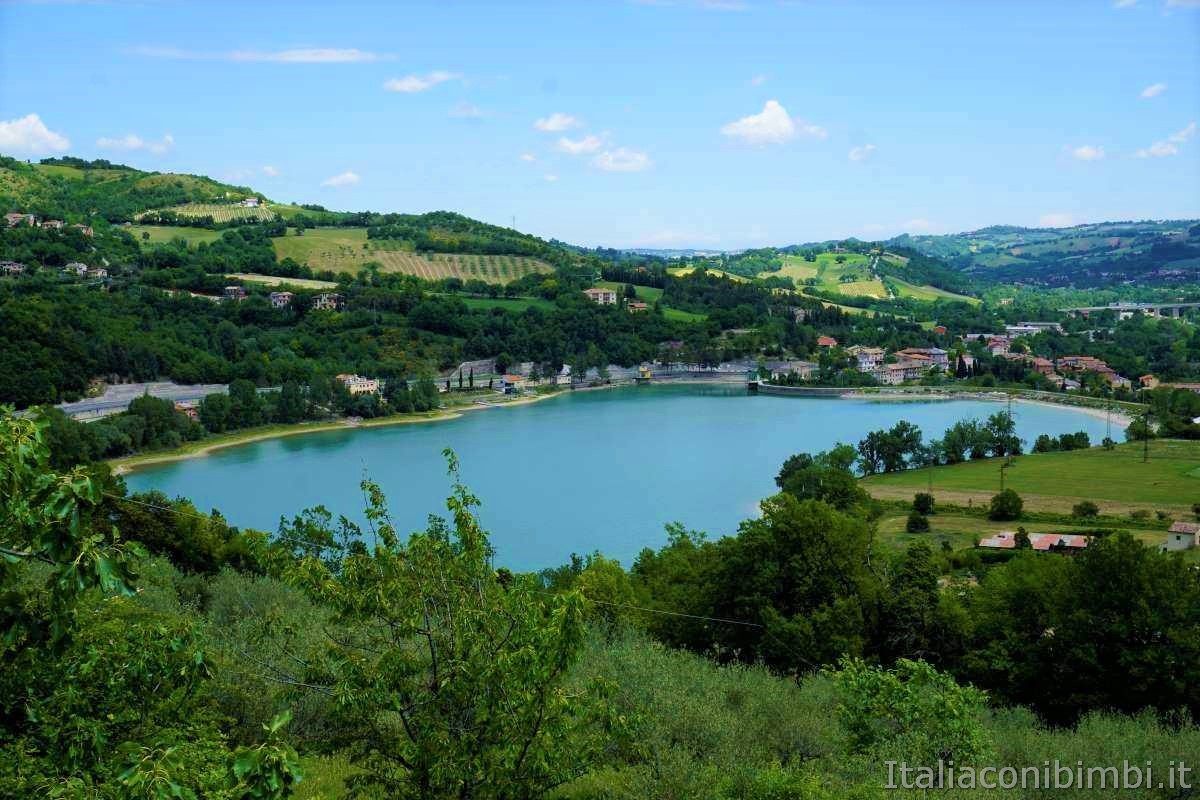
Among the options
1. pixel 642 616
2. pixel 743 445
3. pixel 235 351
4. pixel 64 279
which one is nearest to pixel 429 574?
pixel 642 616

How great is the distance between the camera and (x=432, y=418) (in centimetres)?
2855

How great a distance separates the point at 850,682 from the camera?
4.08 m

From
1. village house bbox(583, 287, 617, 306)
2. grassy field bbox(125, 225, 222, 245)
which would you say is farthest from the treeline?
grassy field bbox(125, 225, 222, 245)

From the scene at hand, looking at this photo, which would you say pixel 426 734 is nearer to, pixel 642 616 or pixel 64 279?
pixel 642 616

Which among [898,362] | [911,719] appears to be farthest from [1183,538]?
[898,362]

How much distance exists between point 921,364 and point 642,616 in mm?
34856

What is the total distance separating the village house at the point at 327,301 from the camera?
1458 inches

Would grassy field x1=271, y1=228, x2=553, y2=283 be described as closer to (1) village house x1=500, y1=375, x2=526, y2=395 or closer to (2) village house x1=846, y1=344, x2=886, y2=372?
(1) village house x1=500, y1=375, x2=526, y2=395

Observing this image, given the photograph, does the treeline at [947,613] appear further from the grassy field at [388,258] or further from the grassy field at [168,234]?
the grassy field at [168,234]

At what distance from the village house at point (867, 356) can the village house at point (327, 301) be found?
20.7 meters

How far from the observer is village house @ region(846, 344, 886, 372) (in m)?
39.8

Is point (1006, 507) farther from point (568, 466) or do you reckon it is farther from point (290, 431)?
point (290, 431)

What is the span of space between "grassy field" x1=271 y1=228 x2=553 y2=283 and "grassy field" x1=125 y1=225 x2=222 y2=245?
3196mm

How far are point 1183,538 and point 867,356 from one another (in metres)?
28.4
